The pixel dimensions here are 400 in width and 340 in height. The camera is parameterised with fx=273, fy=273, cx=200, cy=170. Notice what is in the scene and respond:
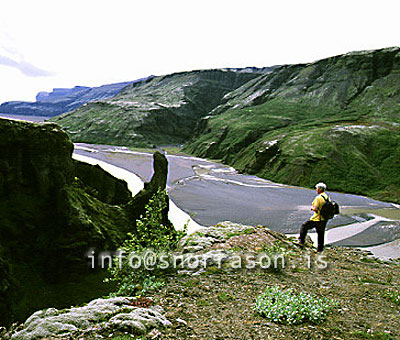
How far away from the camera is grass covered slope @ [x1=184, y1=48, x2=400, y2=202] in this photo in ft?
218

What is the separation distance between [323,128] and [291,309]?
300 ft

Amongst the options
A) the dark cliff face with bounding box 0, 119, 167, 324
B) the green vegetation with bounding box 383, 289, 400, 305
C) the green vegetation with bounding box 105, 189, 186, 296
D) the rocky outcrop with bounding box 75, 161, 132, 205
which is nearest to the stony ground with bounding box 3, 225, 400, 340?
the green vegetation with bounding box 383, 289, 400, 305

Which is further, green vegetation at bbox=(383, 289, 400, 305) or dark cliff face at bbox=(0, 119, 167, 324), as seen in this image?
dark cliff face at bbox=(0, 119, 167, 324)

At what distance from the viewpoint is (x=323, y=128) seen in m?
89.7

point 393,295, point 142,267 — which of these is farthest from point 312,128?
point 142,267

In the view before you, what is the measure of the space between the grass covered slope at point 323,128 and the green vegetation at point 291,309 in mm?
55554

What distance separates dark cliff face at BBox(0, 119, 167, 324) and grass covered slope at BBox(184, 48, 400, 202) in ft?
190

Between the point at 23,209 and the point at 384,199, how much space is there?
60.5 metres

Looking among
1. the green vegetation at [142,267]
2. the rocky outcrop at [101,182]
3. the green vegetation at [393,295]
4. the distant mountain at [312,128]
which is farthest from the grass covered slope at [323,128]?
the green vegetation at [142,267]

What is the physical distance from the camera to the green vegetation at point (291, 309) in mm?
8289

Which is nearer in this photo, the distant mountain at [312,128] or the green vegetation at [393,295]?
the green vegetation at [393,295]

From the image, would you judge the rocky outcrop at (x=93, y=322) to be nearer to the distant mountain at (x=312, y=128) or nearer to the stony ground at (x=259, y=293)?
the stony ground at (x=259, y=293)

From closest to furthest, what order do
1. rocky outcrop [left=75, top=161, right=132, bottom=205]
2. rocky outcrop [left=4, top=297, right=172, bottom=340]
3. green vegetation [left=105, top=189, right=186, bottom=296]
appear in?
1. rocky outcrop [left=4, top=297, right=172, bottom=340]
2. green vegetation [left=105, top=189, right=186, bottom=296]
3. rocky outcrop [left=75, top=161, right=132, bottom=205]

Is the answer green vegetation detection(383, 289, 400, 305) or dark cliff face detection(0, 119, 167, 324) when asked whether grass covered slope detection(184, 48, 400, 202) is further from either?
dark cliff face detection(0, 119, 167, 324)
